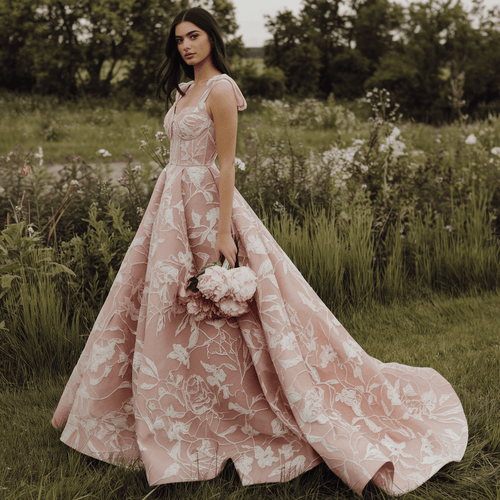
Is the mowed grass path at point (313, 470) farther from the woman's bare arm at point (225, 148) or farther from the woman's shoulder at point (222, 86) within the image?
the woman's shoulder at point (222, 86)

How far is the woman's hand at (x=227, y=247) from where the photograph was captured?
7.18 ft

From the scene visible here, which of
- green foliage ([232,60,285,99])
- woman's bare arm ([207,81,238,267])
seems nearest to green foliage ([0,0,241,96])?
green foliage ([232,60,285,99])

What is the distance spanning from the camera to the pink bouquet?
2.03 m

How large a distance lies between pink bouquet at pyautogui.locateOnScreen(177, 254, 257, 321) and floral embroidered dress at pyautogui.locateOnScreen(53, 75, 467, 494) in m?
0.09

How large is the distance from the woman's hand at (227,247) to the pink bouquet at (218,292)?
0.20 feet

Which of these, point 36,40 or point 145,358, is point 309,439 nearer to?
point 145,358

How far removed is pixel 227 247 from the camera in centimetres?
219

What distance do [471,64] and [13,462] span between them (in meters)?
26.2

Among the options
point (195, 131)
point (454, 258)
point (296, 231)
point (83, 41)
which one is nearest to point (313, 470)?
point (195, 131)

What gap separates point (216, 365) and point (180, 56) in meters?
1.44

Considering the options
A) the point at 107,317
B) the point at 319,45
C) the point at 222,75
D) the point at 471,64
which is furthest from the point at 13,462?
the point at 319,45

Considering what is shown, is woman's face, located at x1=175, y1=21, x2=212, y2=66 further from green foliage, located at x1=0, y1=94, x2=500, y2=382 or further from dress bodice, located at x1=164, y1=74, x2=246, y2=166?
green foliage, located at x1=0, y1=94, x2=500, y2=382

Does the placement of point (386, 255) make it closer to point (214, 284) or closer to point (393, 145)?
point (393, 145)

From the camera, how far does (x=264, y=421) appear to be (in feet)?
7.28
